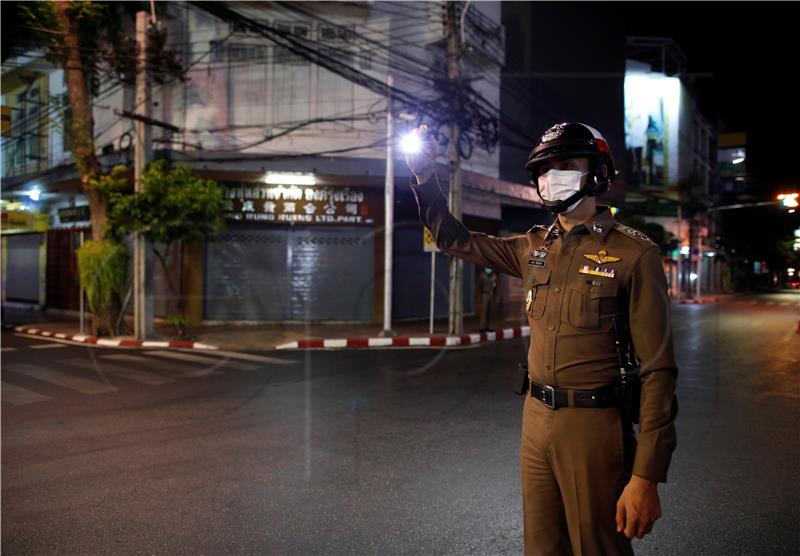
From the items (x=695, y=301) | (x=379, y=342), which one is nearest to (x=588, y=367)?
(x=379, y=342)

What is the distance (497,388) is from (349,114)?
1059 centimetres

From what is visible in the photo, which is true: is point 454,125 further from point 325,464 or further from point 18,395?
point 325,464

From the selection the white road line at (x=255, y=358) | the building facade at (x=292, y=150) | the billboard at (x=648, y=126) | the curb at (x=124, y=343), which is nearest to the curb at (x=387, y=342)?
the white road line at (x=255, y=358)

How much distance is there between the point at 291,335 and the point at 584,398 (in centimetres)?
1287

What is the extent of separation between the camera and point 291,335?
47.3ft

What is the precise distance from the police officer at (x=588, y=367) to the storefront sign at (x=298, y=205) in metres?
15.1

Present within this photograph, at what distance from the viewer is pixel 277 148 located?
52.6 feet

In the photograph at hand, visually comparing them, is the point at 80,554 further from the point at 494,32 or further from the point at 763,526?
the point at 494,32

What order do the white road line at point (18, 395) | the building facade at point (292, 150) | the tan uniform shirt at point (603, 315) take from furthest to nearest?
the building facade at point (292, 150)
the white road line at point (18, 395)
the tan uniform shirt at point (603, 315)

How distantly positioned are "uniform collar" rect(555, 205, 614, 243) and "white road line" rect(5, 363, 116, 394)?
23.7ft

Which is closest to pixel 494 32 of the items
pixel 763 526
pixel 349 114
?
pixel 349 114

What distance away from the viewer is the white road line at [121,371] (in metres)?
8.49

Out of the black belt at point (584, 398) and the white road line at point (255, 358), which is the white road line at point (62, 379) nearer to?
the white road line at point (255, 358)

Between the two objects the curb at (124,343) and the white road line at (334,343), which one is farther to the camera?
the white road line at (334,343)
